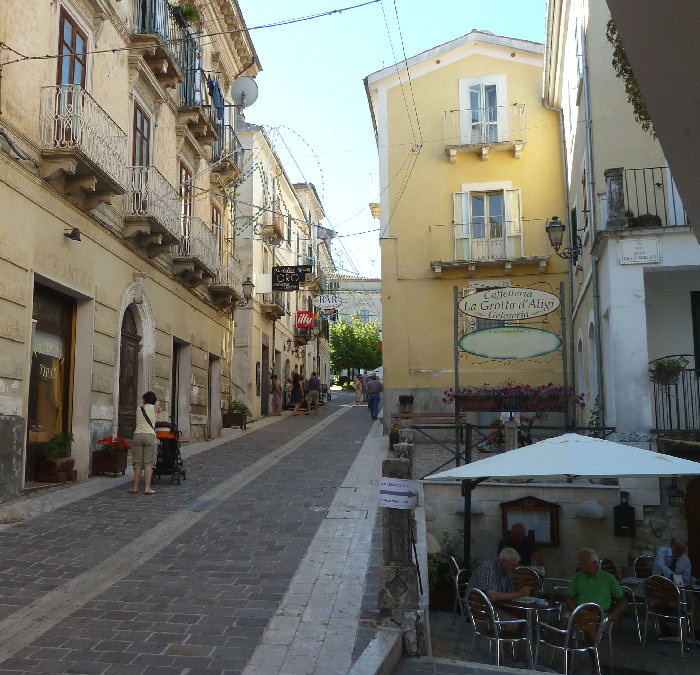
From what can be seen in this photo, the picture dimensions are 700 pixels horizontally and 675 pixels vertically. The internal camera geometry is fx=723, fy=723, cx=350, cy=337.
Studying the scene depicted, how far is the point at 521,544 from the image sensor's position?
965cm

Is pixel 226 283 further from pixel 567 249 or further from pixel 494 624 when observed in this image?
pixel 494 624

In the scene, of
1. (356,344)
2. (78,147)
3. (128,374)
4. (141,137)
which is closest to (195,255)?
(141,137)

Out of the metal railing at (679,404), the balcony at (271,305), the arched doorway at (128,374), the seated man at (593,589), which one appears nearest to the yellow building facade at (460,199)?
the arched doorway at (128,374)

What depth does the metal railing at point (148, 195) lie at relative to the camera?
13742 millimetres

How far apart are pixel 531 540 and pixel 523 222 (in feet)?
40.3

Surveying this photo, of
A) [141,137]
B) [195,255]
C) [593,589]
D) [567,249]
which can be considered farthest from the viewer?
[195,255]

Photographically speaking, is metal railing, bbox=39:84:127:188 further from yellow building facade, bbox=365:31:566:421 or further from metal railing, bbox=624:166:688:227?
yellow building facade, bbox=365:31:566:421

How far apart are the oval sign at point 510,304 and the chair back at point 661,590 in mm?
4435

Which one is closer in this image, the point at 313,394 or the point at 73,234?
the point at 73,234

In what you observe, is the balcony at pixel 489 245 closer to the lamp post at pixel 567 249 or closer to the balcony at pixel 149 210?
the lamp post at pixel 567 249

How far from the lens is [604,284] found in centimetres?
1145

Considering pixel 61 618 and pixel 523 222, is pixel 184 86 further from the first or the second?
pixel 61 618

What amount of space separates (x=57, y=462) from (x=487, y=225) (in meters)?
13.8

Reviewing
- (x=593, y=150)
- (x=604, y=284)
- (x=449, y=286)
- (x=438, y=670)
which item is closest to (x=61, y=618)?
(x=438, y=670)
